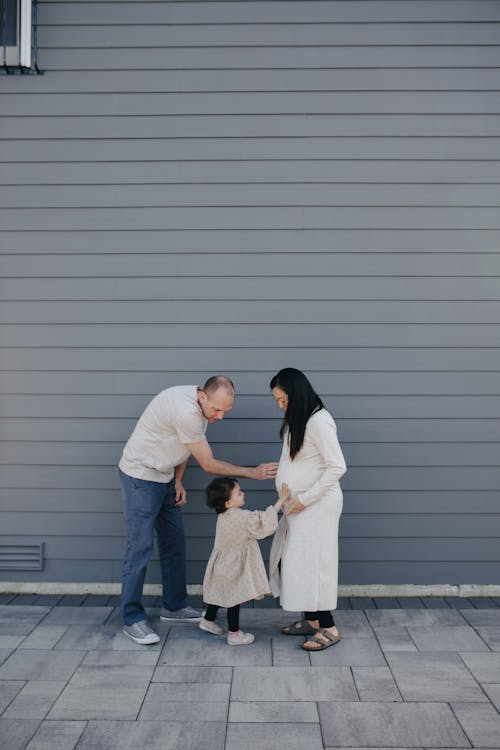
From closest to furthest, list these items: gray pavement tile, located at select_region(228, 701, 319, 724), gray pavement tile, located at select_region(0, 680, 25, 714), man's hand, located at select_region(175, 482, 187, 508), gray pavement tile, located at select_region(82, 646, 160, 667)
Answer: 1. gray pavement tile, located at select_region(228, 701, 319, 724)
2. gray pavement tile, located at select_region(0, 680, 25, 714)
3. gray pavement tile, located at select_region(82, 646, 160, 667)
4. man's hand, located at select_region(175, 482, 187, 508)

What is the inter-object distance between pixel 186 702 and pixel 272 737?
0.49m

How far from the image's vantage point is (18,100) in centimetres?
460

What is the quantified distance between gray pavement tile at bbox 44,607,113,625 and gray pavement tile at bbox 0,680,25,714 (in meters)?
0.77

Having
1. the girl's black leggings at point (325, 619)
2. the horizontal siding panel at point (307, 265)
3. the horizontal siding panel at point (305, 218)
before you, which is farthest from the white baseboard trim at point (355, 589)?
the horizontal siding panel at point (305, 218)

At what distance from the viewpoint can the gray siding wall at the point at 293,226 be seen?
15.0 feet

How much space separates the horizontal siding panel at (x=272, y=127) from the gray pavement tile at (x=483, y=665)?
295 cm

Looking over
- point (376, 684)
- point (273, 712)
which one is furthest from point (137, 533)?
point (376, 684)

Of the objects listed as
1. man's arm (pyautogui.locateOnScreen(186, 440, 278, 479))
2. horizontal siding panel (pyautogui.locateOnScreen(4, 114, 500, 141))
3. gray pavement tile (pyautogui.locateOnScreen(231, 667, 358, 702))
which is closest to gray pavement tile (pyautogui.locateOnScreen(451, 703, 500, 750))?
gray pavement tile (pyautogui.locateOnScreen(231, 667, 358, 702))

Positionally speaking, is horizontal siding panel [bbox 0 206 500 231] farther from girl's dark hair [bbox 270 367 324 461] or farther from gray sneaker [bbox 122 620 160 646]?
gray sneaker [bbox 122 620 160 646]

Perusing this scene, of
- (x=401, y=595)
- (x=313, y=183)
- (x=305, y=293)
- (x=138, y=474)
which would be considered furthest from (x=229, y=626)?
(x=313, y=183)

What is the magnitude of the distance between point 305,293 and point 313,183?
0.73 meters

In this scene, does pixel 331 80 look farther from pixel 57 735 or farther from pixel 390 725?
pixel 57 735

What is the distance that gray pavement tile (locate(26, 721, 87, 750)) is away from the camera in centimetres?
286

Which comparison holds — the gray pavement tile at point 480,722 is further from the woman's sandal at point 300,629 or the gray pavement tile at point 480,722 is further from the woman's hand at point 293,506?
the woman's hand at point 293,506
